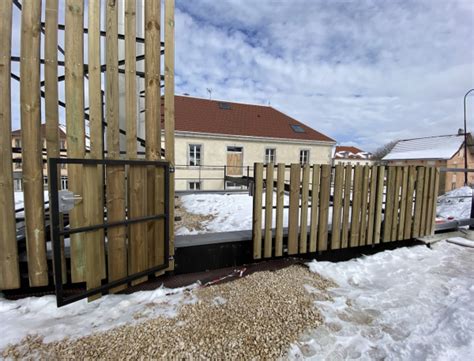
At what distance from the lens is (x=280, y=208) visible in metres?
2.70

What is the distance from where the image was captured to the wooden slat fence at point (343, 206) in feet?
8.81

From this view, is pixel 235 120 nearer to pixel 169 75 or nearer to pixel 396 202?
pixel 396 202

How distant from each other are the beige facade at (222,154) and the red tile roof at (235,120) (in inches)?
15.2

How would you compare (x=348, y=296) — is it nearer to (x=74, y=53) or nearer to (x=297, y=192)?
(x=297, y=192)

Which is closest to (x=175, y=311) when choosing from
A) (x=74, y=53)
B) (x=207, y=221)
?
(x=74, y=53)

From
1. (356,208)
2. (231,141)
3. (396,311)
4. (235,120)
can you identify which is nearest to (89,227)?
(396,311)

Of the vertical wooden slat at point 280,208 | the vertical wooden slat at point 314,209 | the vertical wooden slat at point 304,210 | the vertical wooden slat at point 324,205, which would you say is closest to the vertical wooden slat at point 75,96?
the vertical wooden slat at point 280,208

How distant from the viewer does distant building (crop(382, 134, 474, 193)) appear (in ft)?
68.8

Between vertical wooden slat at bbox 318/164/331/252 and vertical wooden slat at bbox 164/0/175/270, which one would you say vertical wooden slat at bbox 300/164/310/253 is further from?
vertical wooden slat at bbox 164/0/175/270

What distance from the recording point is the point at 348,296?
2.24 metres

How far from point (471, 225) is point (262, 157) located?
11.8 m

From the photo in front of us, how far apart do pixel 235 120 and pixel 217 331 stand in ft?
49.9

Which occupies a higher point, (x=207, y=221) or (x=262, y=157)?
(x=262, y=157)

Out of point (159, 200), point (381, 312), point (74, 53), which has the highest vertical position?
point (74, 53)
